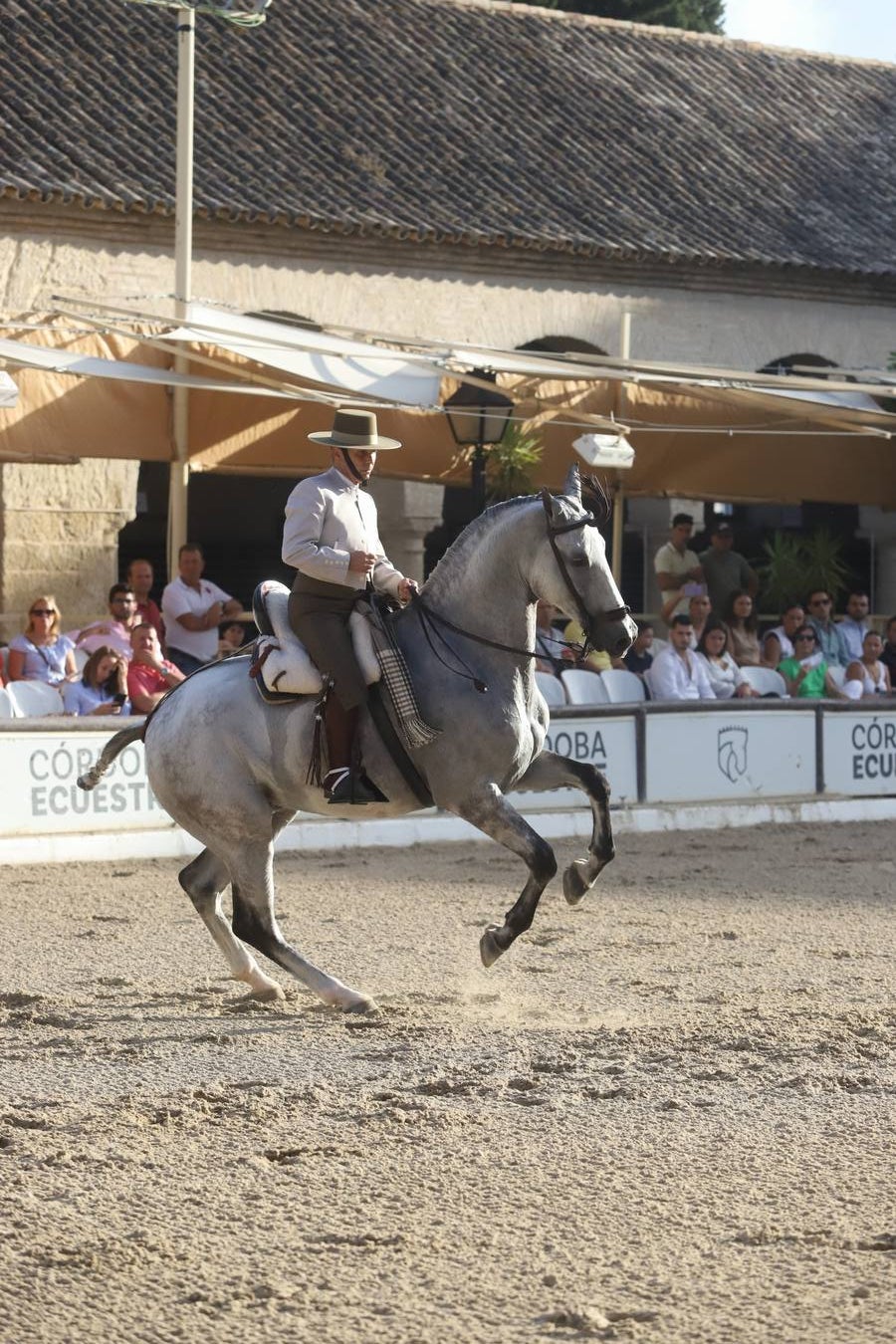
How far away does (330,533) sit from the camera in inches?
342

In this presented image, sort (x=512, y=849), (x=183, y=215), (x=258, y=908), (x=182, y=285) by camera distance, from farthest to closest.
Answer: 1. (x=183, y=215)
2. (x=182, y=285)
3. (x=258, y=908)
4. (x=512, y=849)

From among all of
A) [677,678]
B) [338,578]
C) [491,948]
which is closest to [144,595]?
[677,678]

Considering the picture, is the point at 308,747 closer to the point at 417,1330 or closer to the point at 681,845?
the point at 417,1330

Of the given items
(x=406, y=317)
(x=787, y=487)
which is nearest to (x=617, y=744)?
(x=787, y=487)

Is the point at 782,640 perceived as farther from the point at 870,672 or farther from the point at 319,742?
the point at 319,742

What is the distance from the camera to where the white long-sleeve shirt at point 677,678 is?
17.5m

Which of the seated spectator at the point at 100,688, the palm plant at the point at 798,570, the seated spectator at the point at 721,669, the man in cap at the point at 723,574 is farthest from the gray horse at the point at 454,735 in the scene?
the palm plant at the point at 798,570

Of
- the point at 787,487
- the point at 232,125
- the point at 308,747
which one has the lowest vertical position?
the point at 308,747

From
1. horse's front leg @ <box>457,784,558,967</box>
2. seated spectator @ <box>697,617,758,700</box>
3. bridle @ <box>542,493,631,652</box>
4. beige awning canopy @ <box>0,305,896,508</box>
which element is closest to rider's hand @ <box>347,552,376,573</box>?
bridle @ <box>542,493,631,652</box>

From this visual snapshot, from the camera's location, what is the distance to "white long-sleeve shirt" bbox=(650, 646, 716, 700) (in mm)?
17469

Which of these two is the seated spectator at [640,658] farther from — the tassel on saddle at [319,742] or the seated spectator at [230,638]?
the tassel on saddle at [319,742]

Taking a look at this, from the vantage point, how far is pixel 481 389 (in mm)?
17281

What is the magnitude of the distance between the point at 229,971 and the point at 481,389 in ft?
28.1

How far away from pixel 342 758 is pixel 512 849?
815 mm
